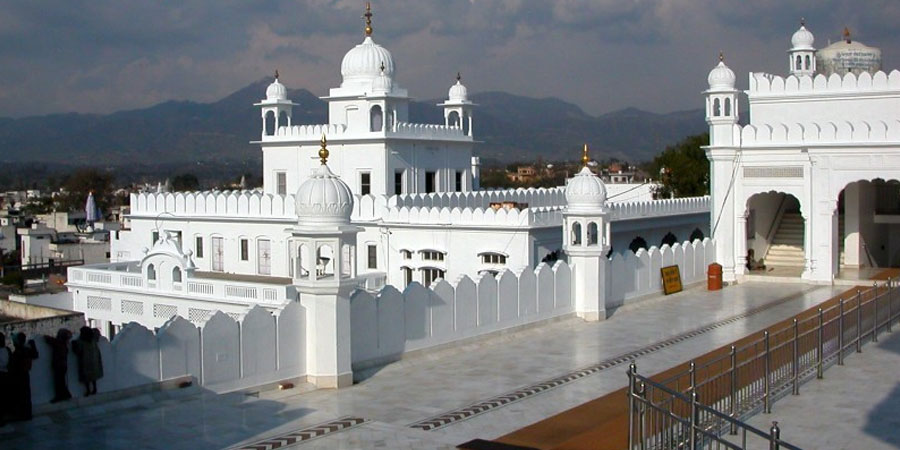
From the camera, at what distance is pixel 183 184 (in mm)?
111500

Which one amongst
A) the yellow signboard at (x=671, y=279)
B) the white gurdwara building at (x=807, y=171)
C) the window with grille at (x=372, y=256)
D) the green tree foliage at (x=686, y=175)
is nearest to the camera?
the yellow signboard at (x=671, y=279)

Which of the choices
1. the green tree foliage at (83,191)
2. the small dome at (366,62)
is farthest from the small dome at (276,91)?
the green tree foliage at (83,191)

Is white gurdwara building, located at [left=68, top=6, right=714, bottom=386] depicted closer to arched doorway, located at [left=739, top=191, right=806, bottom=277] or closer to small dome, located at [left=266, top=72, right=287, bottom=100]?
small dome, located at [left=266, top=72, right=287, bottom=100]

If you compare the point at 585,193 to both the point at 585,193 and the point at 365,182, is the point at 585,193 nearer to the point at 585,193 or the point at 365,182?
the point at 585,193

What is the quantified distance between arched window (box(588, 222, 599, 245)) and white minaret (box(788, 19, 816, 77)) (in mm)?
13802

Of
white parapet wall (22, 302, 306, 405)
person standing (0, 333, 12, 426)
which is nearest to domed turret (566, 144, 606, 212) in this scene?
white parapet wall (22, 302, 306, 405)

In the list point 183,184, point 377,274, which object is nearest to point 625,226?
point 377,274

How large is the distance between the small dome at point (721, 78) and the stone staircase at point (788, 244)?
451cm

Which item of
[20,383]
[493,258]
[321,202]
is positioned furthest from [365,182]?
[20,383]

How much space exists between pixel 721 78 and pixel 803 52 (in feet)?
16.3

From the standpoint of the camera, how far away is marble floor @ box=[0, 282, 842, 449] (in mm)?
10000

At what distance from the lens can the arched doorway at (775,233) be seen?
1071 inches

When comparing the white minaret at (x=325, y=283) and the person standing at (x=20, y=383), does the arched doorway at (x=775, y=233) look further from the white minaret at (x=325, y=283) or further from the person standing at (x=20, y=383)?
the person standing at (x=20, y=383)

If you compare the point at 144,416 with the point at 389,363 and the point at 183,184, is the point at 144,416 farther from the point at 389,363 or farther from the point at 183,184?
the point at 183,184
